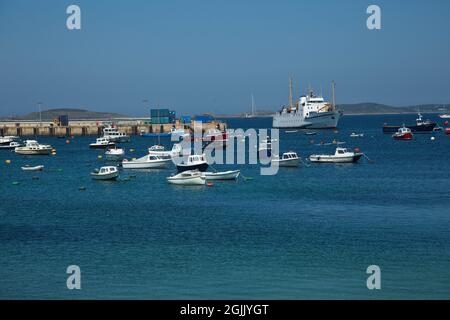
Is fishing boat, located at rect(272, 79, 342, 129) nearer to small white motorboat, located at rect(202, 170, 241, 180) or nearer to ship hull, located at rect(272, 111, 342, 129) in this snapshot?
ship hull, located at rect(272, 111, 342, 129)

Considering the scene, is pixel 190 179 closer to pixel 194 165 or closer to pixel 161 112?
pixel 194 165

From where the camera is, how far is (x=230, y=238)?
36500mm

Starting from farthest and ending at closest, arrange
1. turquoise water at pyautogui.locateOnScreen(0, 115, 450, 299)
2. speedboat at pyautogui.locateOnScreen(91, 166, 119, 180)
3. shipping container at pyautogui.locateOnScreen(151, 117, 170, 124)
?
shipping container at pyautogui.locateOnScreen(151, 117, 170, 124)
speedboat at pyautogui.locateOnScreen(91, 166, 119, 180)
turquoise water at pyautogui.locateOnScreen(0, 115, 450, 299)

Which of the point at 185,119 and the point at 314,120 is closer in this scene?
the point at 314,120

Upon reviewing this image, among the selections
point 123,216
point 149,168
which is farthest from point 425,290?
point 149,168

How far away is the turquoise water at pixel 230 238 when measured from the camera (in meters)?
27.7

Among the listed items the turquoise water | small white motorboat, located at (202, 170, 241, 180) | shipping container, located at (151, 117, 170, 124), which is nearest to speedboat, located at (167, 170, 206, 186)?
the turquoise water

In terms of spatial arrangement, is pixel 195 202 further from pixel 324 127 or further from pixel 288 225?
pixel 324 127

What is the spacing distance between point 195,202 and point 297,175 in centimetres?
1946

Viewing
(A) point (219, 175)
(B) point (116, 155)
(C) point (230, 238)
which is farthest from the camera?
(B) point (116, 155)

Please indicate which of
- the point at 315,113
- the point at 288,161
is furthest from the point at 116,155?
the point at 315,113

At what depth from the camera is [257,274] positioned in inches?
1148

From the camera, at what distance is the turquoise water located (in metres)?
27.7
